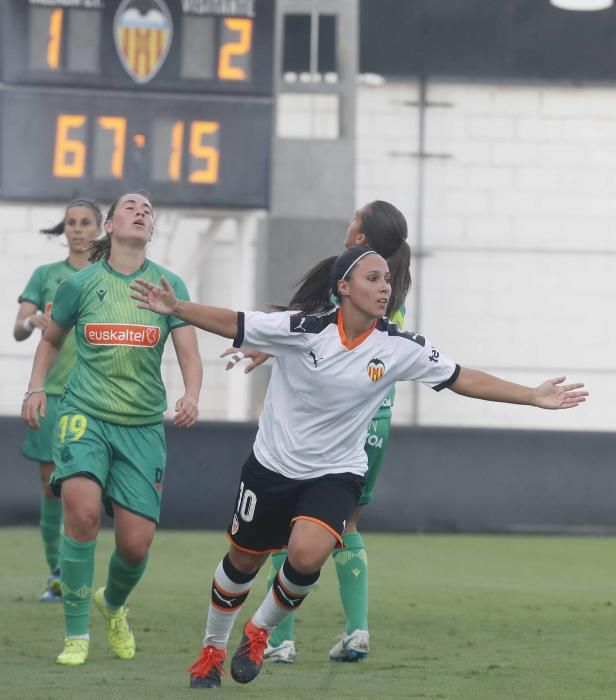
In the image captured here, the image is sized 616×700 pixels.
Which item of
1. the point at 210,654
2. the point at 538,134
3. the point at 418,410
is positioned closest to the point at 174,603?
the point at 210,654

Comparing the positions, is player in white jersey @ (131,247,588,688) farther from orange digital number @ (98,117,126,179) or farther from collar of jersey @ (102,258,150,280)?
orange digital number @ (98,117,126,179)

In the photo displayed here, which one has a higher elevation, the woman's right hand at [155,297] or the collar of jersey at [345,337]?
the woman's right hand at [155,297]

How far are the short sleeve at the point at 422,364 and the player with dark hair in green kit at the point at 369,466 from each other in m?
0.65

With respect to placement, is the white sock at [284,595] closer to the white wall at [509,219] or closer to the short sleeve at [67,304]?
the short sleeve at [67,304]

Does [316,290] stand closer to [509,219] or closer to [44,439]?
[44,439]

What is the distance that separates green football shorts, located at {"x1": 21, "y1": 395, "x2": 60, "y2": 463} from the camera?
8.64 m

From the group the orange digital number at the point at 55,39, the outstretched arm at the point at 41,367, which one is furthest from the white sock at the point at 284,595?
the orange digital number at the point at 55,39

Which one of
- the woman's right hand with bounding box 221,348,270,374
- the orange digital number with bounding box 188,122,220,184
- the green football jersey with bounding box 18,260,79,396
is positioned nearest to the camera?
the woman's right hand with bounding box 221,348,270,374

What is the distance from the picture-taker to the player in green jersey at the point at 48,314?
27.4 ft

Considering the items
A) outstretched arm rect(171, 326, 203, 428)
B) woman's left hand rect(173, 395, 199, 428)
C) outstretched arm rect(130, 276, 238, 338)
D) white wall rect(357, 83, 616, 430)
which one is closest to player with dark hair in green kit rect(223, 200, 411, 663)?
outstretched arm rect(171, 326, 203, 428)

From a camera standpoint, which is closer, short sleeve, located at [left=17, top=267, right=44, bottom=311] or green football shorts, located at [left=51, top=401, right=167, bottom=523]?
Result: green football shorts, located at [left=51, top=401, right=167, bottom=523]

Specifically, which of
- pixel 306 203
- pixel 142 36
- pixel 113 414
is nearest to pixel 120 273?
pixel 113 414

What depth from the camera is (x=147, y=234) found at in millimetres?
6633

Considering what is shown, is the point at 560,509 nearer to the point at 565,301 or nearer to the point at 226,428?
the point at 226,428
